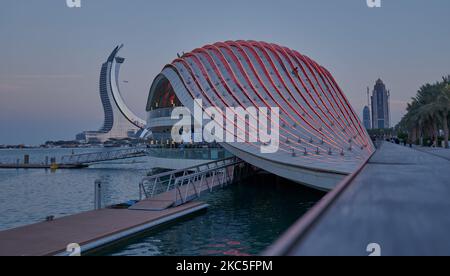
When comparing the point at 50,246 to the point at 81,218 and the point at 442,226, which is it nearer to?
the point at 81,218

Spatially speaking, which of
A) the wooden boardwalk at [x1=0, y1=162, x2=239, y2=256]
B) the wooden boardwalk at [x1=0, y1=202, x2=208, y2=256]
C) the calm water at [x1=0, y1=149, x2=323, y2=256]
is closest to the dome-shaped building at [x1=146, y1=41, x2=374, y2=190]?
the calm water at [x1=0, y1=149, x2=323, y2=256]

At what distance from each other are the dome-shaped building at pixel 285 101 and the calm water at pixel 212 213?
2.44 metres

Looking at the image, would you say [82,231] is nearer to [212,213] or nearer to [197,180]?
[212,213]

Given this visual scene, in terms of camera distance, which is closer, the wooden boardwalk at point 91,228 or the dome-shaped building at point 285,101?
the wooden boardwalk at point 91,228

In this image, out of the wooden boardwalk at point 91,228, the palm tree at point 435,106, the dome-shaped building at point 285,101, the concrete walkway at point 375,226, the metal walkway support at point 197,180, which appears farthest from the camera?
the palm tree at point 435,106

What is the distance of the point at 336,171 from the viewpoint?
17969 mm

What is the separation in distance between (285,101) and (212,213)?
457 inches

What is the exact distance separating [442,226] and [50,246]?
31.8 ft

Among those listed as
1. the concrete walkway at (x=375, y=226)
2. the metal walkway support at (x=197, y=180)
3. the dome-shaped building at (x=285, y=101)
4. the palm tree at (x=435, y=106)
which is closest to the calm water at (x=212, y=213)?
the metal walkway support at (x=197, y=180)

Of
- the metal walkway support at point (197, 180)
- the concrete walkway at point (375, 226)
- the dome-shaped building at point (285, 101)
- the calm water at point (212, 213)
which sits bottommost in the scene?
the calm water at point (212, 213)

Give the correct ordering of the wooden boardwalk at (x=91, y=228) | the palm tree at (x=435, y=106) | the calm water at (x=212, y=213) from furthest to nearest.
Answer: the palm tree at (x=435, y=106)
the calm water at (x=212, y=213)
the wooden boardwalk at (x=91, y=228)

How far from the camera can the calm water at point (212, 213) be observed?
12.9 meters

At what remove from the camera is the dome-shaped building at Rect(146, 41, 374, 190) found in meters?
21.5

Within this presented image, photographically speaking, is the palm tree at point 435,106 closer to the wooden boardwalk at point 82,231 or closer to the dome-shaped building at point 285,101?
the dome-shaped building at point 285,101
